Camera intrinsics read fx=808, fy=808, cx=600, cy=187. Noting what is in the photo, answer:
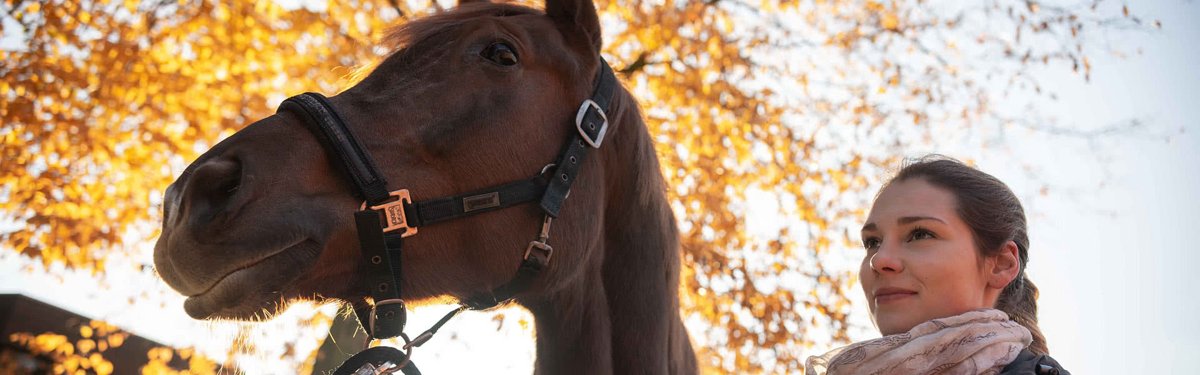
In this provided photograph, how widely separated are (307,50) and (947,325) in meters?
6.67

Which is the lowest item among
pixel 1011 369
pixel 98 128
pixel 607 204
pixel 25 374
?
pixel 25 374

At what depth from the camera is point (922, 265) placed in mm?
2342

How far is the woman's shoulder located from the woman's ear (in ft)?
0.86

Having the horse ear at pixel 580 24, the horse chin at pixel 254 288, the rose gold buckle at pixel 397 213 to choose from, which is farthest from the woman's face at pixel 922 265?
the horse chin at pixel 254 288

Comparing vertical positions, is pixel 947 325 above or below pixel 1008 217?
below

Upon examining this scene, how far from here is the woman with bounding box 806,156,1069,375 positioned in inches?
87.3

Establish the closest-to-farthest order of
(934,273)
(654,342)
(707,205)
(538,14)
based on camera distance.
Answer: (934,273) → (654,342) → (538,14) → (707,205)

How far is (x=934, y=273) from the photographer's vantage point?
2342mm

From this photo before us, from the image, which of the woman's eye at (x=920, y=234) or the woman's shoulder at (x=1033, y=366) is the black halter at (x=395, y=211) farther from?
the woman's shoulder at (x=1033, y=366)

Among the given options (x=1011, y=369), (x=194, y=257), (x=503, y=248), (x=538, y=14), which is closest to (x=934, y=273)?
(x=1011, y=369)

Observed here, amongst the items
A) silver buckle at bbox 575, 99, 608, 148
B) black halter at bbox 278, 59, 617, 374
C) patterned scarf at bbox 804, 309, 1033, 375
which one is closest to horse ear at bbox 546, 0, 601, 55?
silver buckle at bbox 575, 99, 608, 148

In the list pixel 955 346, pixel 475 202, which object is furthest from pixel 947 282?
pixel 475 202

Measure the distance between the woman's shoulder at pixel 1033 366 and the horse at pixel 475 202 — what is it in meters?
1.03

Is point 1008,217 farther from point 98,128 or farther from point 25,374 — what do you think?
point 25,374
